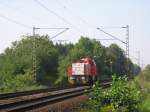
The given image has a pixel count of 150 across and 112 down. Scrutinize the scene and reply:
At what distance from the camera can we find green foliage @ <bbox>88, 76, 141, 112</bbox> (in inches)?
707

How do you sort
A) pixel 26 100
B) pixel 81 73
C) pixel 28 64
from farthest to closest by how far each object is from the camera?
pixel 28 64
pixel 81 73
pixel 26 100

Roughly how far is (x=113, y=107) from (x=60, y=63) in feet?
179

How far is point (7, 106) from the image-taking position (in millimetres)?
19938

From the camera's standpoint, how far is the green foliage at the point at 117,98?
17953 millimetres

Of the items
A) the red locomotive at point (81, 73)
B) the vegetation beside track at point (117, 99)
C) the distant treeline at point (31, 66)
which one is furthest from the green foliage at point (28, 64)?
the vegetation beside track at point (117, 99)

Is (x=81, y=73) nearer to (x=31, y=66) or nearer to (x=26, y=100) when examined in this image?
(x=31, y=66)

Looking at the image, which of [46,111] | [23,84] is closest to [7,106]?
[46,111]

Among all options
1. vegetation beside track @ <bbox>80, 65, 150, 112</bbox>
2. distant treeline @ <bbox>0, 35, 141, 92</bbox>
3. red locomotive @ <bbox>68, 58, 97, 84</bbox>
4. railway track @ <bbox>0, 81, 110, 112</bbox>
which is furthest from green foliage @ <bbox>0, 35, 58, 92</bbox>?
vegetation beside track @ <bbox>80, 65, 150, 112</bbox>

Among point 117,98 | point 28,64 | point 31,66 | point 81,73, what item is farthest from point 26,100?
point 28,64

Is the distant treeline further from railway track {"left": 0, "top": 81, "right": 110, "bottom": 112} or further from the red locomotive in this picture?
railway track {"left": 0, "top": 81, "right": 110, "bottom": 112}

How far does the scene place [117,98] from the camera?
18.4 metres

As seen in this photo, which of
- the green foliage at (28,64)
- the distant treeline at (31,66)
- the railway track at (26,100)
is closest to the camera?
the railway track at (26,100)

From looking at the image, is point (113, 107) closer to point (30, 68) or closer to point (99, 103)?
point (99, 103)

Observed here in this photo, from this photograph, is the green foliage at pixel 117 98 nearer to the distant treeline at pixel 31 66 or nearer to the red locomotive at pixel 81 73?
the distant treeline at pixel 31 66
